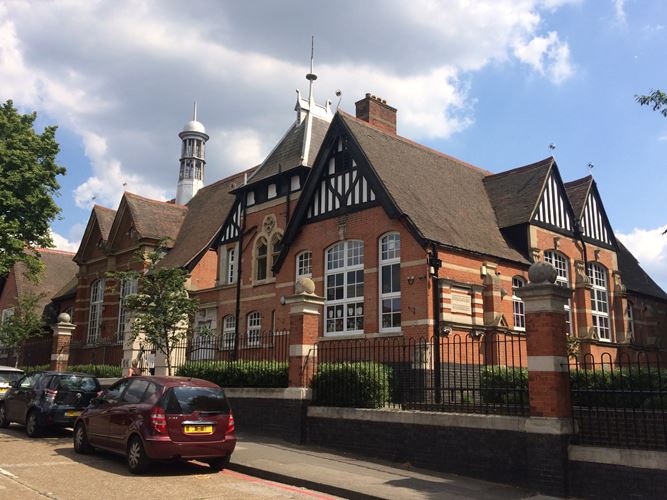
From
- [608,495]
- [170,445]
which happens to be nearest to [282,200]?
[170,445]

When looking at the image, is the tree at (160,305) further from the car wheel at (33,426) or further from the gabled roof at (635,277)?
the gabled roof at (635,277)

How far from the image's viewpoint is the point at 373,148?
2178 cm

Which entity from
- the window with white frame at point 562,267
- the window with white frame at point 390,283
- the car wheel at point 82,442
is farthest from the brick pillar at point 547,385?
the window with white frame at point 562,267

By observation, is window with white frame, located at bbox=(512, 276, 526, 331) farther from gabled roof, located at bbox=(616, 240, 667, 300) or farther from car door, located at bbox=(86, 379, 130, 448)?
car door, located at bbox=(86, 379, 130, 448)

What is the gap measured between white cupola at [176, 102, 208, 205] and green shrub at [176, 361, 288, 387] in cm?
2755

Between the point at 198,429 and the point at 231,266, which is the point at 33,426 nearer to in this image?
the point at 198,429

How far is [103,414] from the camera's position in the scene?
1145 centimetres

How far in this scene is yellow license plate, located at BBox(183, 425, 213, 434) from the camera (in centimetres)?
1037

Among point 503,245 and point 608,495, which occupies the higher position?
point 503,245

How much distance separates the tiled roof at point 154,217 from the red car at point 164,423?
22506 mm

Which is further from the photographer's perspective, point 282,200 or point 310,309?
point 282,200

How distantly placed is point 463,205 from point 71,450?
15.6 meters

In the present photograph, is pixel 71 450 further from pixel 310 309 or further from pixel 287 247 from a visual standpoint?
pixel 287 247

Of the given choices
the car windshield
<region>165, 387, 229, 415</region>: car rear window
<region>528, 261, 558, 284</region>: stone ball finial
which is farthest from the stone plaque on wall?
the car windshield
